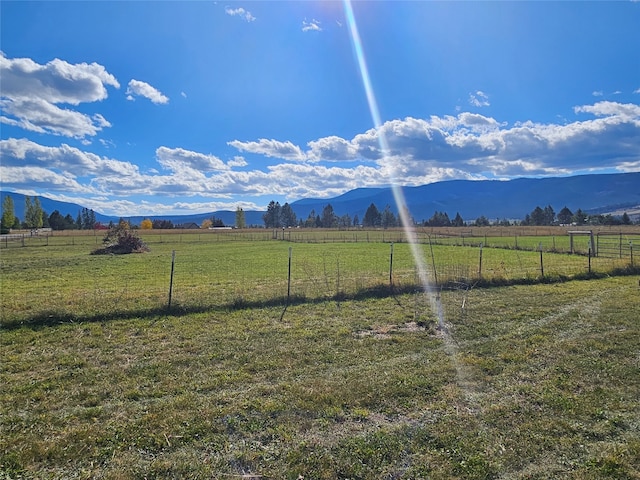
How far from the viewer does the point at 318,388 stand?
5895 mm

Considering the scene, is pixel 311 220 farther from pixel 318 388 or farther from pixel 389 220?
pixel 318 388

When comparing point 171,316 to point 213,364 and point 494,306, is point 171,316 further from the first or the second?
point 494,306

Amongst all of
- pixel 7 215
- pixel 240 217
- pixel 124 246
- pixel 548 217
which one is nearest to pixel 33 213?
pixel 7 215

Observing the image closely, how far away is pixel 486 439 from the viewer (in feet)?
14.7

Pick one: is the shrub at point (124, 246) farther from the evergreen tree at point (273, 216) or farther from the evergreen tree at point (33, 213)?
the evergreen tree at point (273, 216)

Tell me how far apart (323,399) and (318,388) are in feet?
1.22

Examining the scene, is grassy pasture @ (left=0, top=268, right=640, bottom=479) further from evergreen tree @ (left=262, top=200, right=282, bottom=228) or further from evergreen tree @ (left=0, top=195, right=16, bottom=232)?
evergreen tree @ (left=262, top=200, right=282, bottom=228)

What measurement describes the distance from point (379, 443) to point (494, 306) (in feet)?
28.2

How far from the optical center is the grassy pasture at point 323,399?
4098 millimetres

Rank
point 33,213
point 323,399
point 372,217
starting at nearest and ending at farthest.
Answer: point 323,399, point 33,213, point 372,217

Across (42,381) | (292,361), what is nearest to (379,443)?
(292,361)

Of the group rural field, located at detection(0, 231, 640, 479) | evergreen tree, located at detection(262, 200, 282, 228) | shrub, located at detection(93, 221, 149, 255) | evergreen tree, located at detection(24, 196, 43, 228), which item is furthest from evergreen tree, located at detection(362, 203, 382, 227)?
rural field, located at detection(0, 231, 640, 479)

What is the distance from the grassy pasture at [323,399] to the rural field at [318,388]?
0.03 metres

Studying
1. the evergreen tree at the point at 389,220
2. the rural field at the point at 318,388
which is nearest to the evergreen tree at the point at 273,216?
the evergreen tree at the point at 389,220
